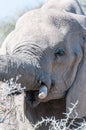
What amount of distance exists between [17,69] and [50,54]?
1.98 feet

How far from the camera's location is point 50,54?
182 inches

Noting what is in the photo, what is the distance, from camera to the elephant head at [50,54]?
4363mm

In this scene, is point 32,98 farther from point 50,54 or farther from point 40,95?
point 50,54

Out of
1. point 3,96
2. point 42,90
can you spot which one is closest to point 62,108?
point 42,90

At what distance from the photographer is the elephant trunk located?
3.97 m

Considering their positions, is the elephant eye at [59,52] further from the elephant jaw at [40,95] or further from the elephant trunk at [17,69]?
the elephant trunk at [17,69]

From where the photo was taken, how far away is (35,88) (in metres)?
4.39

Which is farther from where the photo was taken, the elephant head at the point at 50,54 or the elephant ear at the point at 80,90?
the elephant ear at the point at 80,90

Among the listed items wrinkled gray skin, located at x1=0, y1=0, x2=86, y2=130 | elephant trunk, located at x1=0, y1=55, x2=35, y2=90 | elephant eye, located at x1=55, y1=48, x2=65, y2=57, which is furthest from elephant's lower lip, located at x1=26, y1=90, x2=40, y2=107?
elephant eye, located at x1=55, y1=48, x2=65, y2=57

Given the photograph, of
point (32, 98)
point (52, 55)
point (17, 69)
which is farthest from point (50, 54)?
point (17, 69)

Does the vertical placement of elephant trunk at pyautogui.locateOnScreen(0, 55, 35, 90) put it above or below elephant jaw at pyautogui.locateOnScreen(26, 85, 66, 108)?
above

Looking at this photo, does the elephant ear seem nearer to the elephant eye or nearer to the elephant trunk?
the elephant eye

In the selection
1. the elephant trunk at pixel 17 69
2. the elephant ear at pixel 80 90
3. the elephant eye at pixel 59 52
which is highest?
the elephant eye at pixel 59 52

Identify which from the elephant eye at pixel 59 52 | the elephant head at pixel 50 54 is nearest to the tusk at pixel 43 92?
the elephant head at pixel 50 54
